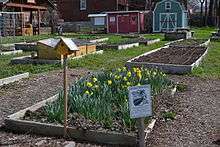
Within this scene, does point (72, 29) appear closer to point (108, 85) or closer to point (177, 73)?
point (177, 73)

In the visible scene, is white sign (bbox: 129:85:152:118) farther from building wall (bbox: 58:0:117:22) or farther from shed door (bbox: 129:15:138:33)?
building wall (bbox: 58:0:117:22)

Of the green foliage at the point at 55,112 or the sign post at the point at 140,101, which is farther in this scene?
the green foliage at the point at 55,112

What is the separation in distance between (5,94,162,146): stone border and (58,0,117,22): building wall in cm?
4573

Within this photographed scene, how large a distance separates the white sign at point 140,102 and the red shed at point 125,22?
122 feet

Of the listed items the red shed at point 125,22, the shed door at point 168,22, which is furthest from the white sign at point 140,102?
the shed door at point 168,22

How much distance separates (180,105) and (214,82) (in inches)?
127

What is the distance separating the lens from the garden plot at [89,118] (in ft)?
19.6

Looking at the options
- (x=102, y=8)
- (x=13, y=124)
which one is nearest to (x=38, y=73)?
(x=13, y=124)

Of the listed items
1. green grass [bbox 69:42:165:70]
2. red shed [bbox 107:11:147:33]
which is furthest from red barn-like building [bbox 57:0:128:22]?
green grass [bbox 69:42:165:70]

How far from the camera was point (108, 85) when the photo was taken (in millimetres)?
8078

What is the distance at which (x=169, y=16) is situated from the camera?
43.8 metres

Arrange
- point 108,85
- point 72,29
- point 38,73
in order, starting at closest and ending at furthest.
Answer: point 108,85 < point 38,73 < point 72,29

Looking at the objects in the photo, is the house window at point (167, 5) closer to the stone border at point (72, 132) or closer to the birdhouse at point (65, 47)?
the stone border at point (72, 132)

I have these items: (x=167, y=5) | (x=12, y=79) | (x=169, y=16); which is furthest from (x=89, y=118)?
(x=167, y=5)
